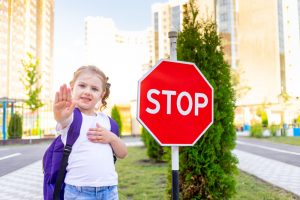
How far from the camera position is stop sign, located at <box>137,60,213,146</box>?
2.40 metres

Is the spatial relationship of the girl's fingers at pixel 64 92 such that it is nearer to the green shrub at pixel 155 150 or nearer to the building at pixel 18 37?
the green shrub at pixel 155 150

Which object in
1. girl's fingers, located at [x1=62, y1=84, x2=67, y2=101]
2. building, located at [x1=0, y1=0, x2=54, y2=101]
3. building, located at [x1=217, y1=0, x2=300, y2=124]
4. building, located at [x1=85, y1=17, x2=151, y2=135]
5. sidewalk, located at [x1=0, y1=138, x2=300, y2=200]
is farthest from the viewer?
building, located at [x1=85, y1=17, x2=151, y2=135]

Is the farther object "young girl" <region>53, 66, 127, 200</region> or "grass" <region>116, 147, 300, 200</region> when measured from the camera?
"grass" <region>116, 147, 300, 200</region>

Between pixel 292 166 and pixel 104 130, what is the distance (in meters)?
9.20

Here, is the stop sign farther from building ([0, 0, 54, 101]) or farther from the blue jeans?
building ([0, 0, 54, 101])

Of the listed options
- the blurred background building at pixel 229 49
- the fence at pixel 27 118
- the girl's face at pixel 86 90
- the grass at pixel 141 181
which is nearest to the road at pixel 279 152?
the blurred background building at pixel 229 49

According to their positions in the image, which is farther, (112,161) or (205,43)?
(205,43)

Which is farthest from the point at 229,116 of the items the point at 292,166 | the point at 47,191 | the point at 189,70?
the point at 292,166

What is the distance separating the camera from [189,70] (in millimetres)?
2629

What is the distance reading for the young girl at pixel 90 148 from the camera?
2162mm

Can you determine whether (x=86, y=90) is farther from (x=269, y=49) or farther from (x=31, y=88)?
(x=269, y=49)

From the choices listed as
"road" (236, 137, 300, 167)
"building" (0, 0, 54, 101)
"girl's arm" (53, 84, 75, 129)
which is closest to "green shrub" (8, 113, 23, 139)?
"road" (236, 137, 300, 167)

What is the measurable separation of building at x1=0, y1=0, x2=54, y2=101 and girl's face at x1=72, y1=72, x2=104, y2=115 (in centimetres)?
11448

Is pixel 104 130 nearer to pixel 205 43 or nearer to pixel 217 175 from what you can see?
pixel 217 175
